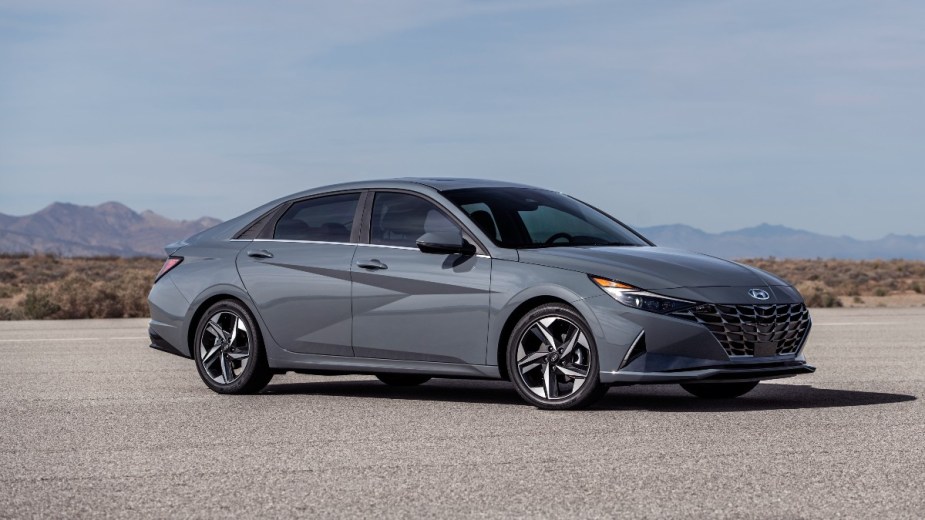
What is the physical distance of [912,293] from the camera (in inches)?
2093

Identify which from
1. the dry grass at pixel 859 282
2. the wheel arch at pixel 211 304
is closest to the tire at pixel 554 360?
the wheel arch at pixel 211 304

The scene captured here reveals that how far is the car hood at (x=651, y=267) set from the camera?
32.0 ft

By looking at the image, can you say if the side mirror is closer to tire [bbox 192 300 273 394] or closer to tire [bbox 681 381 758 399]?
tire [bbox 192 300 273 394]

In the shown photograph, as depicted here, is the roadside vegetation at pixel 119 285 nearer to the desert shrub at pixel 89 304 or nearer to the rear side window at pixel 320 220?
the desert shrub at pixel 89 304

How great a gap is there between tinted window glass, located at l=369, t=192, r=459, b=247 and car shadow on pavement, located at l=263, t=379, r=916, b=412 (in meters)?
1.30

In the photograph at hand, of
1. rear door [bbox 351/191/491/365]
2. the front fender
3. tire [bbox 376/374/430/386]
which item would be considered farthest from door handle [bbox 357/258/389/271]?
tire [bbox 376/374/430/386]

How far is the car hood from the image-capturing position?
974cm

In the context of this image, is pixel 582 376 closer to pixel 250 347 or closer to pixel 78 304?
pixel 250 347

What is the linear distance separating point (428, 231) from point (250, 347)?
1.82 m

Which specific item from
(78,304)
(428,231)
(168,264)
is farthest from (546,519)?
(78,304)

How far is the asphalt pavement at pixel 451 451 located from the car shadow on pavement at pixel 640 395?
3cm

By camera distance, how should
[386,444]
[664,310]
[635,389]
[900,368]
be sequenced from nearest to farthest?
[386,444]
[664,310]
[635,389]
[900,368]

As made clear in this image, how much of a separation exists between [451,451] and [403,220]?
318 centimetres

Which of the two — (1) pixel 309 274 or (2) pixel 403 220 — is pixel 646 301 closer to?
(2) pixel 403 220
